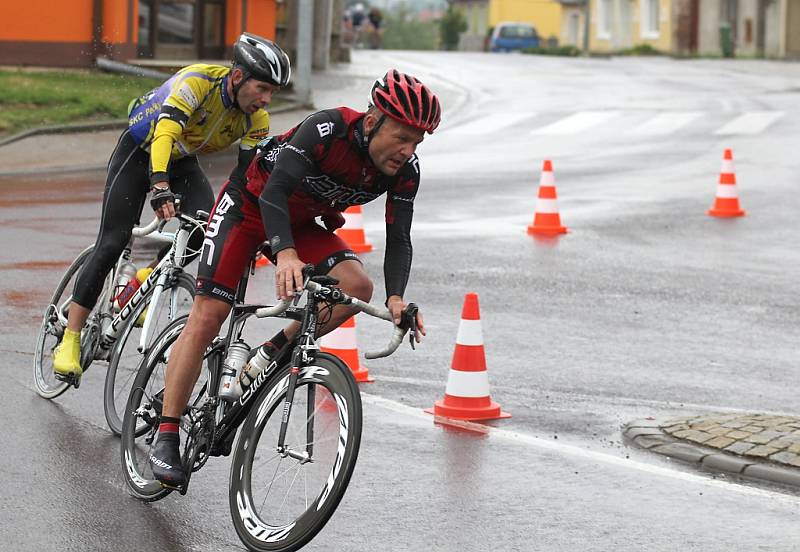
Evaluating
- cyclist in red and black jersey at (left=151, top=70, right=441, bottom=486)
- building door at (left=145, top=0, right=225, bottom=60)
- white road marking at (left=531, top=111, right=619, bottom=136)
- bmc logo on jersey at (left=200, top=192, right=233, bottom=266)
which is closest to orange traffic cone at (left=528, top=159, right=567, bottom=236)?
cyclist in red and black jersey at (left=151, top=70, right=441, bottom=486)

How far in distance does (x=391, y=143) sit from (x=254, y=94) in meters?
1.62

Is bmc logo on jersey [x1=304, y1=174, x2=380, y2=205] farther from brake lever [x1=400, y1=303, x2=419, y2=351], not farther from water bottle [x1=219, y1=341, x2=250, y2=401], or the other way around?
water bottle [x1=219, y1=341, x2=250, y2=401]

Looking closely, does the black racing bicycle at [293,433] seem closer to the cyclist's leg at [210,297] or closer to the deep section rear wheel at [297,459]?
the deep section rear wheel at [297,459]

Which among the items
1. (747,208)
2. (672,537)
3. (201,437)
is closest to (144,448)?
(201,437)

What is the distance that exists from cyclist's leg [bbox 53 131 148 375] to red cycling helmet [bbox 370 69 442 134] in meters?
2.47

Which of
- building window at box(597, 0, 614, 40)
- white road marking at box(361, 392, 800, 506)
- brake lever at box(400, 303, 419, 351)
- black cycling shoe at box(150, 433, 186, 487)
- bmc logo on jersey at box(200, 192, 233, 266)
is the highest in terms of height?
building window at box(597, 0, 614, 40)

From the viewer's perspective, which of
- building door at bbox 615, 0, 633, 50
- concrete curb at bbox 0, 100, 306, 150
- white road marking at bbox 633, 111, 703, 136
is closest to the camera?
concrete curb at bbox 0, 100, 306, 150

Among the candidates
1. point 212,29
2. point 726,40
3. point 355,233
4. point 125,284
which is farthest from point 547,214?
point 726,40

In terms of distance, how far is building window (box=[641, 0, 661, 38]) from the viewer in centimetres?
6950

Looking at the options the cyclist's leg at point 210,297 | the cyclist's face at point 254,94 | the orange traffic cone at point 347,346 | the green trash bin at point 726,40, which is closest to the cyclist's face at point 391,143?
the cyclist's leg at point 210,297

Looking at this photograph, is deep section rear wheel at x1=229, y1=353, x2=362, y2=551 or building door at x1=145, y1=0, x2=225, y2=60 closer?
deep section rear wheel at x1=229, y1=353, x2=362, y2=551

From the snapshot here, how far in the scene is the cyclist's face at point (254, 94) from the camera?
711 cm

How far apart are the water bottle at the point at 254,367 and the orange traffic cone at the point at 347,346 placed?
3.26 meters

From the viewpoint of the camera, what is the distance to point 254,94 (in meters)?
7.16
